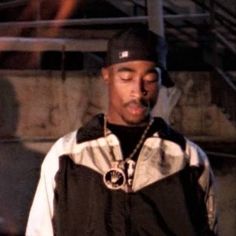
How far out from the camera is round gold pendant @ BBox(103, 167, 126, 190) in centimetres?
310

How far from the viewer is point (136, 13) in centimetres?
1031

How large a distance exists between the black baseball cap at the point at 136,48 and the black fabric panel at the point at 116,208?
48 centimetres

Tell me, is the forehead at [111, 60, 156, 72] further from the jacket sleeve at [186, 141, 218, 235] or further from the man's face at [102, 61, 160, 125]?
the jacket sleeve at [186, 141, 218, 235]

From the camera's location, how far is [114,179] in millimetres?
3104

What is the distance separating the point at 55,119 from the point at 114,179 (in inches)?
139

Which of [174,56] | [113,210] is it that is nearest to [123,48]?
[113,210]

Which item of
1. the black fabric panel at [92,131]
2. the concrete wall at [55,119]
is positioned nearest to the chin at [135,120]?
the black fabric panel at [92,131]

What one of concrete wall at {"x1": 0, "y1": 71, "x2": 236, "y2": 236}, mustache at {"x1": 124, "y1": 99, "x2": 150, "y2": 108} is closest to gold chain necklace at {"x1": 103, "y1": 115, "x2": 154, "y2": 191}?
mustache at {"x1": 124, "y1": 99, "x2": 150, "y2": 108}

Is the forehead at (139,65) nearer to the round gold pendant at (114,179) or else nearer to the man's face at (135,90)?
the man's face at (135,90)

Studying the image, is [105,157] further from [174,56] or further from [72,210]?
[174,56]

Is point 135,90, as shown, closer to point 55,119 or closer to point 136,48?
point 136,48

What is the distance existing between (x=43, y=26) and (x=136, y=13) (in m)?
2.97

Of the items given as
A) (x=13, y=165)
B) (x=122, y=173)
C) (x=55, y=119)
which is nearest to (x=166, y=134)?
(x=122, y=173)

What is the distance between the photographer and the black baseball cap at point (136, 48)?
126 inches
